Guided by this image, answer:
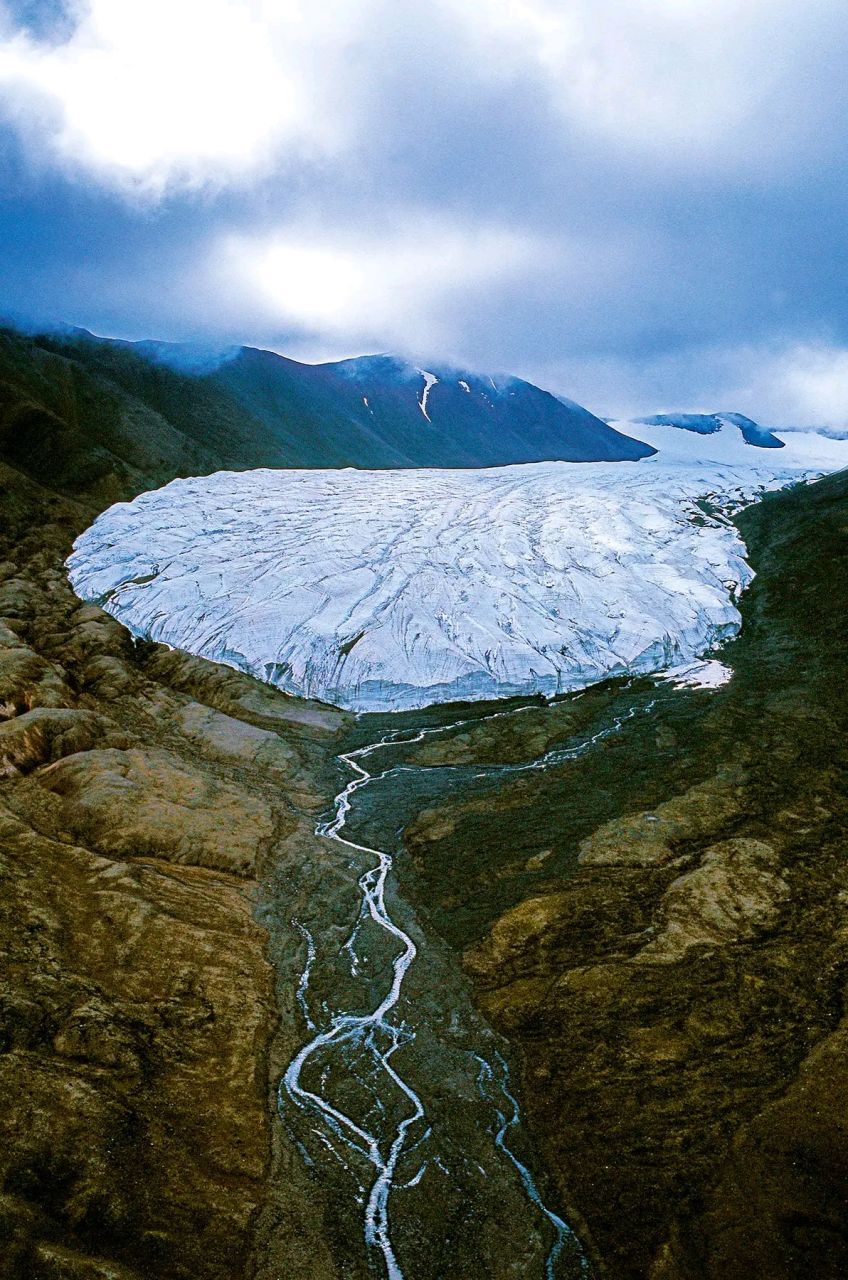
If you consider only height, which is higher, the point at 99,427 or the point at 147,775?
the point at 99,427

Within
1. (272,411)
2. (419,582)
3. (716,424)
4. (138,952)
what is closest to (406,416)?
(272,411)

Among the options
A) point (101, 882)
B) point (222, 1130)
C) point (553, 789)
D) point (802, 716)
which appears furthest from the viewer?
point (802, 716)

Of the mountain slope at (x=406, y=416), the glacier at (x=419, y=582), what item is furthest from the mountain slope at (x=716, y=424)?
the glacier at (x=419, y=582)

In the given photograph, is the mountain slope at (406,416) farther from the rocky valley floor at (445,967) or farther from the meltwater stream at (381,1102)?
the meltwater stream at (381,1102)

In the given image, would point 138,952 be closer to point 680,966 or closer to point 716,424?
point 680,966

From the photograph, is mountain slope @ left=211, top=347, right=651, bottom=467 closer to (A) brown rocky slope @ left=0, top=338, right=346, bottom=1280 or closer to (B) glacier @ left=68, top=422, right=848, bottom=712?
(B) glacier @ left=68, top=422, right=848, bottom=712

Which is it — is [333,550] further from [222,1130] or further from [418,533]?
[222,1130]

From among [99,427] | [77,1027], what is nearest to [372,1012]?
[77,1027]

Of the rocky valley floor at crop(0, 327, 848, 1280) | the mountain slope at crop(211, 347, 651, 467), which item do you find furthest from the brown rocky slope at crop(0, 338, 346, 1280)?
the mountain slope at crop(211, 347, 651, 467)
